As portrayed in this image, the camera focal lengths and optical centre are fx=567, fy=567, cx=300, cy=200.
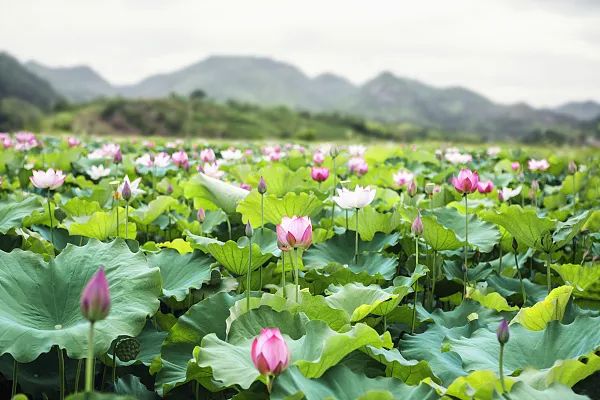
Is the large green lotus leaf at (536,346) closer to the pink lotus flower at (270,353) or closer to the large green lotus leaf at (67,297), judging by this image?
the pink lotus flower at (270,353)

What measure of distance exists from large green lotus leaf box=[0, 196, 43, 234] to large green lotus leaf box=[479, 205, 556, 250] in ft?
5.36

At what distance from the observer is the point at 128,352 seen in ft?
4.50

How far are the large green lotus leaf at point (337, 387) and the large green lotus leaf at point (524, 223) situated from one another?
998 mm

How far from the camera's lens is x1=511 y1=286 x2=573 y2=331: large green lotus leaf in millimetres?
1433

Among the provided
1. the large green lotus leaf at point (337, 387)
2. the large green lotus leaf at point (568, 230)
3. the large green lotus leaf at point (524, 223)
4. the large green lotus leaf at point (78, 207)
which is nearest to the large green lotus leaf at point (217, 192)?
the large green lotus leaf at point (78, 207)

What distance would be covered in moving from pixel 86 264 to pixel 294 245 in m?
0.54

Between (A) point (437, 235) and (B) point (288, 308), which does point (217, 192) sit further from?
(B) point (288, 308)

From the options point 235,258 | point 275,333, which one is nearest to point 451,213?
point 235,258

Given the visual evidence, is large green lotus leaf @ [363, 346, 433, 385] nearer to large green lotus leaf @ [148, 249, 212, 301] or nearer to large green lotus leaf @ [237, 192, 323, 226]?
large green lotus leaf @ [148, 249, 212, 301]

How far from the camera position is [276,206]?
216cm

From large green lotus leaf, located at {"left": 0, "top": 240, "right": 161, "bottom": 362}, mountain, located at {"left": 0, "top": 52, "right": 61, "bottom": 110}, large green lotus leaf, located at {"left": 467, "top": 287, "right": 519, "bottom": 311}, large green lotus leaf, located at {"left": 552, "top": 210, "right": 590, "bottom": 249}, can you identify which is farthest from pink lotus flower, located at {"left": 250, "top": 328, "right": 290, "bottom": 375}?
mountain, located at {"left": 0, "top": 52, "right": 61, "bottom": 110}

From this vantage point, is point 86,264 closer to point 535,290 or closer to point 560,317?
point 560,317

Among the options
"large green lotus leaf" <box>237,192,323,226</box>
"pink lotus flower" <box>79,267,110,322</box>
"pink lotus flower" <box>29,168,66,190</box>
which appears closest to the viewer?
"pink lotus flower" <box>79,267,110,322</box>

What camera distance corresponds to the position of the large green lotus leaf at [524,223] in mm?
1828
